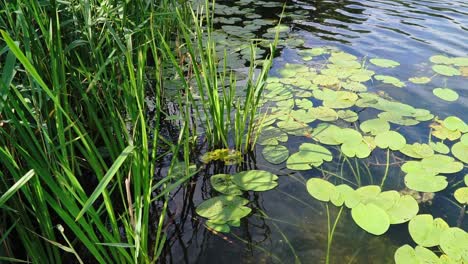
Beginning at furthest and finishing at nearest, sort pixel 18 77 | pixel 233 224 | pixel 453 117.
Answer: pixel 453 117 < pixel 233 224 < pixel 18 77

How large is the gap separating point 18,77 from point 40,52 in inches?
9.5

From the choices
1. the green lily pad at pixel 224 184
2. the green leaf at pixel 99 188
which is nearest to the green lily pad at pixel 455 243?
the green lily pad at pixel 224 184

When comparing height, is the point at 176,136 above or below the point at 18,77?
below

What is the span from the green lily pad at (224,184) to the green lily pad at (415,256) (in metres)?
0.59

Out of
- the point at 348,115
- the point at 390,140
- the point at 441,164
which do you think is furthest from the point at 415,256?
the point at 348,115

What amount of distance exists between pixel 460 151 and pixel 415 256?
0.73m

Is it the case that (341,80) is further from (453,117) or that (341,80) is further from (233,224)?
(233,224)

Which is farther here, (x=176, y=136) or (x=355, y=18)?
(x=355, y=18)

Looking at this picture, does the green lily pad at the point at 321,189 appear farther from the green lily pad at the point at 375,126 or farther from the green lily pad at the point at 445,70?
the green lily pad at the point at 445,70

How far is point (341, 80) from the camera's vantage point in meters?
2.35

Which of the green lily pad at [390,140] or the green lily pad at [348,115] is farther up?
the green lily pad at [348,115]

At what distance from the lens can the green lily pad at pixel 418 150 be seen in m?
1.64

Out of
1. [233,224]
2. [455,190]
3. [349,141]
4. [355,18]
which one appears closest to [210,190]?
[233,224]

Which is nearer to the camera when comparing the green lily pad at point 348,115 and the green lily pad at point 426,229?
the green lily pad at point 426,229
